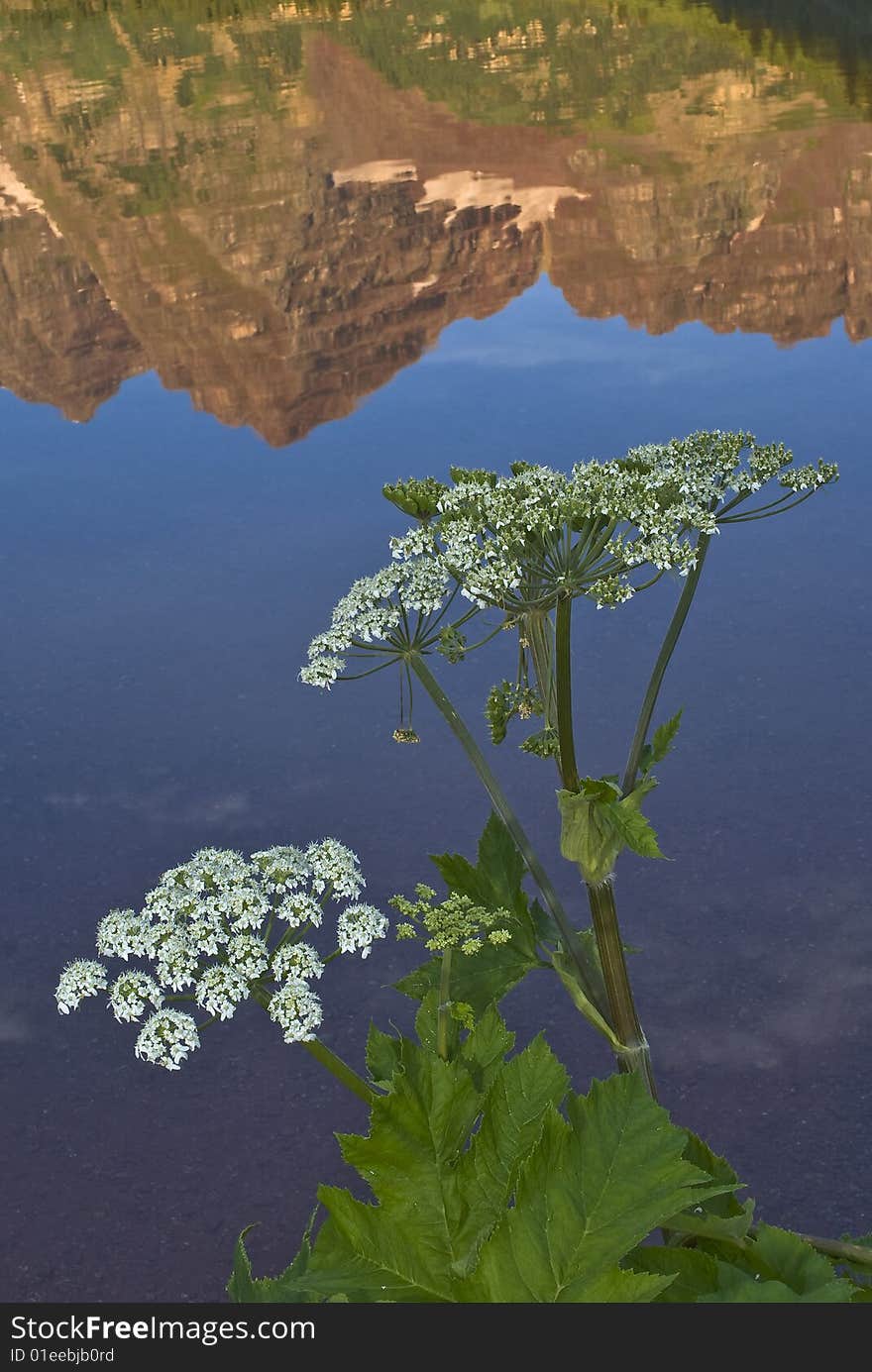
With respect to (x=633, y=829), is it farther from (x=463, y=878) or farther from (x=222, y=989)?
(x=222, y=989)

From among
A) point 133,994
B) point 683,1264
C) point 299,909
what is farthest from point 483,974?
point 683,1264

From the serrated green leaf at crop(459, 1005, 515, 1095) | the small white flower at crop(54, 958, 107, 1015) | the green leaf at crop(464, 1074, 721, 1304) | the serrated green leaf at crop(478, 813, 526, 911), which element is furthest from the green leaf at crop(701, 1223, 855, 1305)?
the small white flower at crop(54, 958, 107, 1015)

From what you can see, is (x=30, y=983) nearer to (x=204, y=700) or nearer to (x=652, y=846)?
(x=204, y=700)

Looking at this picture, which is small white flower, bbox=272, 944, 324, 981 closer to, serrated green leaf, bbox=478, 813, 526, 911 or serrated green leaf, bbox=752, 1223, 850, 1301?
serrated green leaf, bbox=478, 813, 526, 911

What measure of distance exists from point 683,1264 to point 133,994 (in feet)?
5.09

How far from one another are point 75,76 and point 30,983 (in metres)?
68.9

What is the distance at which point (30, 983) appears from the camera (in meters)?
8.82

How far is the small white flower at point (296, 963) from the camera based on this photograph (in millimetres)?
3570

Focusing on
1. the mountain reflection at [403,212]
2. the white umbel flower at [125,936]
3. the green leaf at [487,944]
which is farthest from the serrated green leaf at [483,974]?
the mountain reflection at [403,212]

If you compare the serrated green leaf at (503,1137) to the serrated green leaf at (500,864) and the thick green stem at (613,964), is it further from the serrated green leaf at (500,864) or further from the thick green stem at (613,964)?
the serrated green leaf at (500,864)

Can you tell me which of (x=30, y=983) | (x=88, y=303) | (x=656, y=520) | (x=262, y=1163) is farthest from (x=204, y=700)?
(x=88, y=303)

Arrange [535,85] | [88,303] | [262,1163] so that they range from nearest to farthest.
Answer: [262,1163]
[88,303]
[535,85]

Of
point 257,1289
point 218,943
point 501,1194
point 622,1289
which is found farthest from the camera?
point 218,943

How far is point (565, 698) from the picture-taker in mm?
4094
